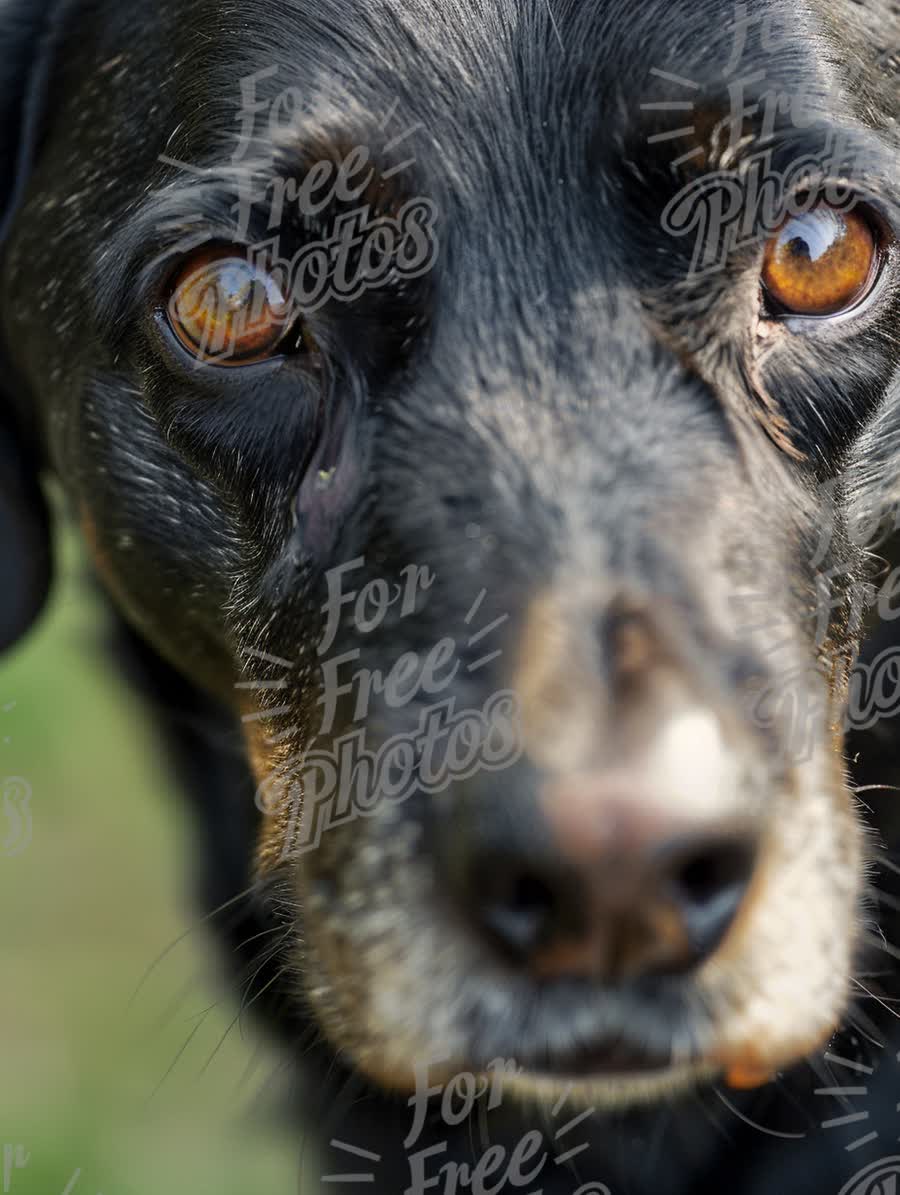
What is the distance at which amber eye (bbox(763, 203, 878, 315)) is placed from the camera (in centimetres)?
222

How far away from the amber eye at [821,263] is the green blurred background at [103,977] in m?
1.93

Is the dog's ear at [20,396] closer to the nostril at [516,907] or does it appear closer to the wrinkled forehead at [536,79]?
the wrinkled forehead at [536,79]

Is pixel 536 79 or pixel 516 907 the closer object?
pixel 516 907

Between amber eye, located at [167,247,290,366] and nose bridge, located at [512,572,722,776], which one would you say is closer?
nose bridge, located at [512,572,722,776]

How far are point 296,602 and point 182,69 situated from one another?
3.33ft

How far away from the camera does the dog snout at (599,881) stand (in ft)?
5.22

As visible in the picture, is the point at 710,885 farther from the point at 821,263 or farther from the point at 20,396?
the point at 20,396

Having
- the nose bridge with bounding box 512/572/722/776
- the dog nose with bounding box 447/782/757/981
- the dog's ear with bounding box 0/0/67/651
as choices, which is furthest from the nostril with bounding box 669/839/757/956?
the dog's ear with bounding box 0/0/67/651

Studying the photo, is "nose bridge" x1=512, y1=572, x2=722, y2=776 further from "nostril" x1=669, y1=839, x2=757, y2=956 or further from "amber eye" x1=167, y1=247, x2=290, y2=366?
"amber eye" x1=167, y1=247, x2=290, y2=366

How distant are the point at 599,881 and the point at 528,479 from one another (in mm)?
653

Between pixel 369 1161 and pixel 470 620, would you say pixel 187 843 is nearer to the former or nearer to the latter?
pixel 369 1161

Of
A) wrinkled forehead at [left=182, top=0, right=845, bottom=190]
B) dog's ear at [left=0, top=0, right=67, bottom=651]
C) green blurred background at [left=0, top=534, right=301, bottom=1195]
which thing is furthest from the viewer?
green blurred background at [left=0, top=534, right=301, bottom=1195]

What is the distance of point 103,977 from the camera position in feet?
16.6

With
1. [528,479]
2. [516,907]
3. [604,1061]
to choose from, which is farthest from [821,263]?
[604,1061]
